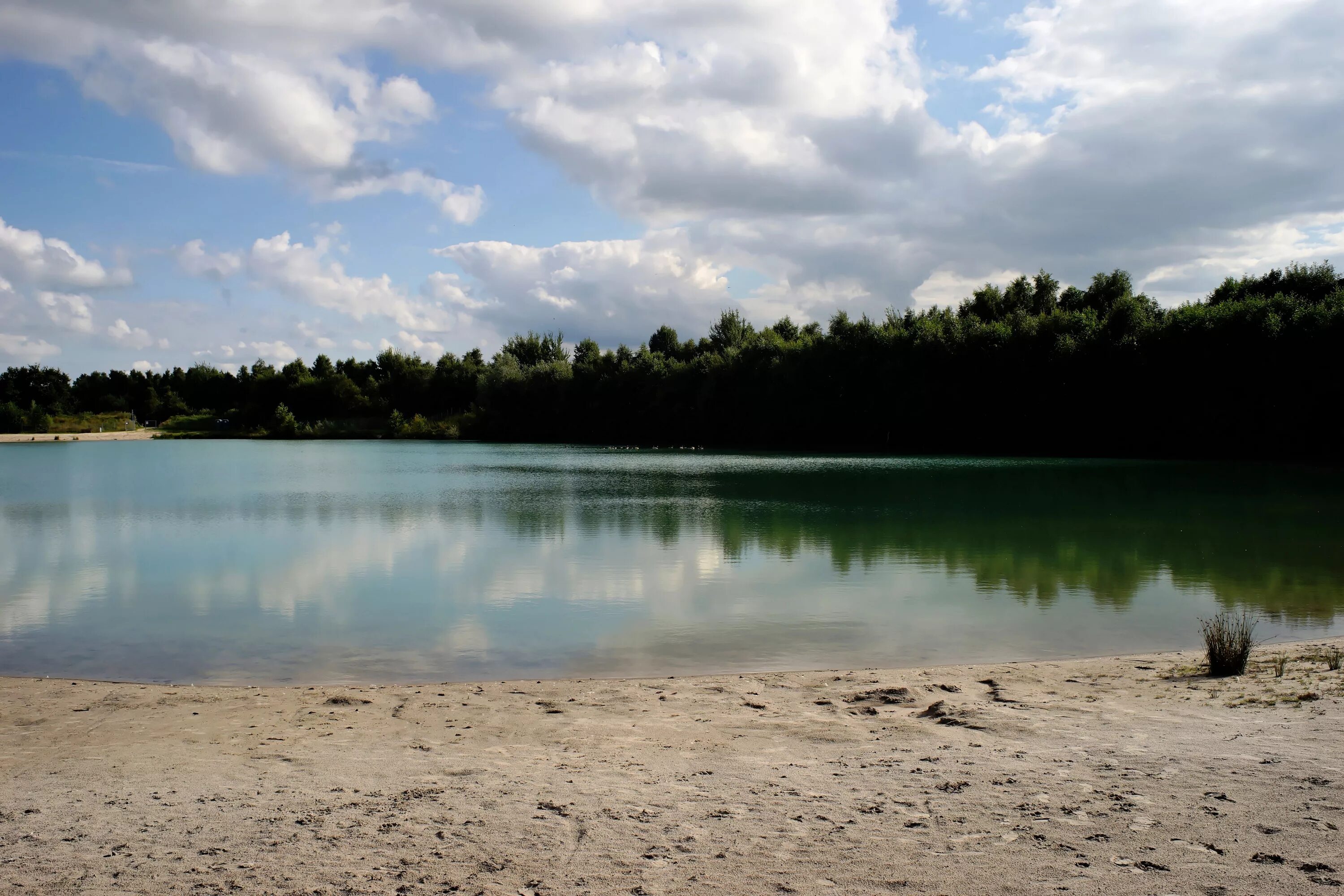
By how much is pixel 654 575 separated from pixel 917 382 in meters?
45.4

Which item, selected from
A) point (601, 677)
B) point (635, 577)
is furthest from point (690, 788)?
point (635, 577)

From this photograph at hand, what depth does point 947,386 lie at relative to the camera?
5397 centimetres

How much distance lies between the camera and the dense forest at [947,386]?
134 feet

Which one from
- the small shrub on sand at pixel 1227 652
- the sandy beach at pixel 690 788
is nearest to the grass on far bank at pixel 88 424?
the sandy beach at pixel 690 788

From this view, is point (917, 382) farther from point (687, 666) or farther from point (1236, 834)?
point (1236, 834)

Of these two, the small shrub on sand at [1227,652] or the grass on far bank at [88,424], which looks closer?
the small shrub on sand at [1227,652]

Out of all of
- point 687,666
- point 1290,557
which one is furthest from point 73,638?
point 1290,557

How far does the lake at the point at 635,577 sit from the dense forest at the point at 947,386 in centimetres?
1500

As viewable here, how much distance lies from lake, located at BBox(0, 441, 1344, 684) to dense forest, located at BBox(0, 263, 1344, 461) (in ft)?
49.2

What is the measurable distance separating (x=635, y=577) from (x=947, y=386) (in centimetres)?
4450

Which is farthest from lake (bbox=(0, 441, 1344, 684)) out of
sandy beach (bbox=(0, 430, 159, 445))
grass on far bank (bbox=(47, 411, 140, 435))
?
grass on far bank (bbox=(47, 411, 140, 435))

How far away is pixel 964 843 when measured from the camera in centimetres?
383

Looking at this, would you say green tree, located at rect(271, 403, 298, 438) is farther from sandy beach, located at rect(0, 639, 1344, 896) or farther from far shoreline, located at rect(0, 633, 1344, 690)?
sandy beach, located at rect(0, 639, 1344, 896)

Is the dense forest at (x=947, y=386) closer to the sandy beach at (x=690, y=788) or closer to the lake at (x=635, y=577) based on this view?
the lake at (x=635, y=577)
